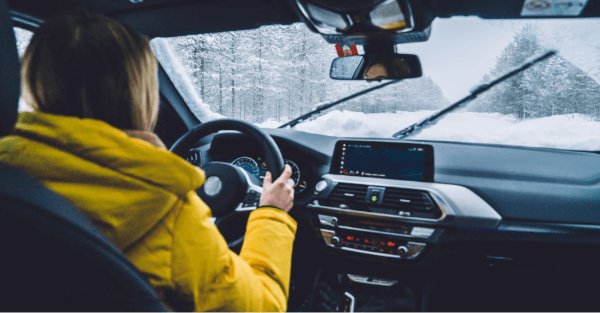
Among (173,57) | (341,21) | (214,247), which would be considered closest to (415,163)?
(341,21)

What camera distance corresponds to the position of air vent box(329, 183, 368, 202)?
256 centimetres

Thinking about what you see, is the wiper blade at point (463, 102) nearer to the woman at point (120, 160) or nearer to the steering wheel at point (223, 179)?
the steering wheel at point (223, 179)

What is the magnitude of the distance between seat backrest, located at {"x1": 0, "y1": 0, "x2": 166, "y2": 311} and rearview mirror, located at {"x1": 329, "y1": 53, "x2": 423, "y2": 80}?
2.15 metres

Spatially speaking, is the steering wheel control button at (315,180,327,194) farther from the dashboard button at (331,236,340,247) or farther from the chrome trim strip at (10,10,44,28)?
the chrome trim strip at (10,10,44,28)

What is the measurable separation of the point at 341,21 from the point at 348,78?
0.51m

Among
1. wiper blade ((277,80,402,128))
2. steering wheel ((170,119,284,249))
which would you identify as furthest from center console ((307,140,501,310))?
steering wheel ((170,119,284,249))

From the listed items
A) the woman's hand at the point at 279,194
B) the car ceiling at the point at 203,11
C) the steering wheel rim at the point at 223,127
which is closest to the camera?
the woman's hand at the point at 279,194

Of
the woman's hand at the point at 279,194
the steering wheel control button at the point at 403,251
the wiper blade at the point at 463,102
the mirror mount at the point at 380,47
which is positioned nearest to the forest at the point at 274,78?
the wiper blade at the point at 463,102

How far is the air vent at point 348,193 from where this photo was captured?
2.56m

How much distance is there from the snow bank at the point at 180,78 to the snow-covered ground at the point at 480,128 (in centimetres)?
98

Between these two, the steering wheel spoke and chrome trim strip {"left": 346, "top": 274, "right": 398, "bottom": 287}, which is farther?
chrome trim strip {"left": 346, "top": 274, "right": 398, "bottom": 287}

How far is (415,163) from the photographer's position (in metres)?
2.54

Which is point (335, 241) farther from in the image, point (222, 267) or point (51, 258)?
point (51, 258)

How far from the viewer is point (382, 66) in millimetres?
2568
